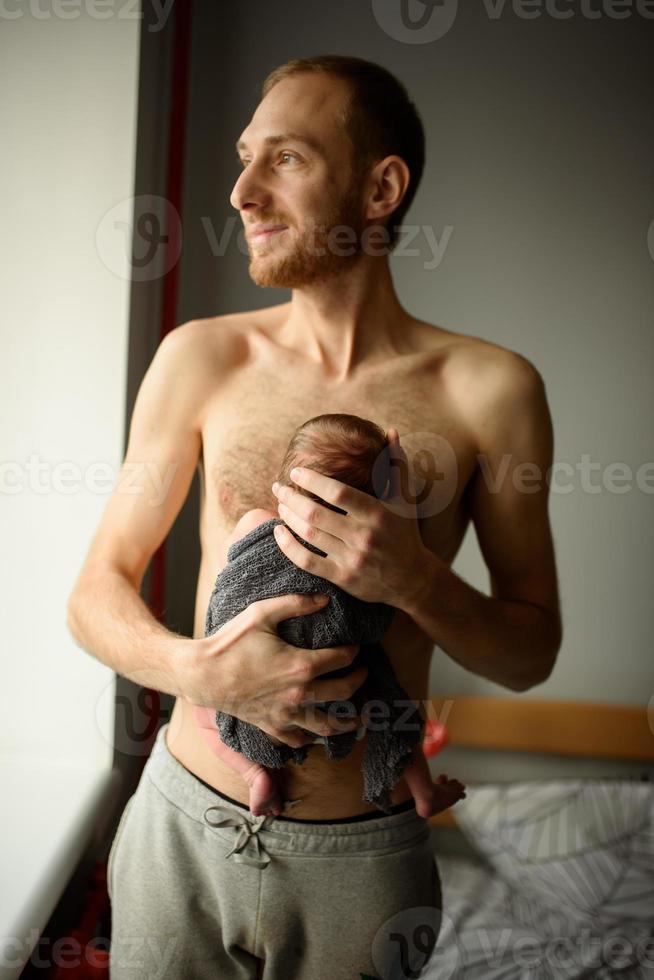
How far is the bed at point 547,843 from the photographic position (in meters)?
1.20

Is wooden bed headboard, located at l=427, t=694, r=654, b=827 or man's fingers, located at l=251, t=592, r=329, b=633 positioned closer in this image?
man's fingers, located at l=251, t=592, r=329, b=633

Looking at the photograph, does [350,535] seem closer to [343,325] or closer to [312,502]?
[312,502]

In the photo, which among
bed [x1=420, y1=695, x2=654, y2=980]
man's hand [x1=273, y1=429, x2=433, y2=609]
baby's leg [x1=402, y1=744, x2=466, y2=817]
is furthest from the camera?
bed [x1=420, y1=695, x2=654, y2=980]

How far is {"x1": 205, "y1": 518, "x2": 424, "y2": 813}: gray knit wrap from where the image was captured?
642 mm

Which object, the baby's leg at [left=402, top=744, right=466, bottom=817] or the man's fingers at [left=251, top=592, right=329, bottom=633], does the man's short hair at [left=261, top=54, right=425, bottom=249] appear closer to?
the man's fingers at [left=251, top=592, right=329, bottom=633]

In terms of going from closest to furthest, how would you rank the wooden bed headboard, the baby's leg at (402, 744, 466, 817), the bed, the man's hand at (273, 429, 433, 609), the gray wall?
the man's hand at (273, 429, 433, 609) → the baby's leg at (402, 744, 466, 817) → the gray wall → the bed → the wooden bed headboard

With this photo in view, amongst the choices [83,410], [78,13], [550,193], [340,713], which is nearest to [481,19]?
[550,193]

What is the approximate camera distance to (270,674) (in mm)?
624

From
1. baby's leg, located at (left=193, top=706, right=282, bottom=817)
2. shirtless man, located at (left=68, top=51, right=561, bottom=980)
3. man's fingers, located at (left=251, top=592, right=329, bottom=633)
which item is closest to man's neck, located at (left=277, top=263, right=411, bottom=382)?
shirtless man, located at (left=68, top=51, right=561, bottom=980)

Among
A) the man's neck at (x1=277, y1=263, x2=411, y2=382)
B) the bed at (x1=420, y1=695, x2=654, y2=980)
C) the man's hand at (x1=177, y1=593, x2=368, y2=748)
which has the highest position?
the man's neck at (x1=277, y1=263, x2=411, y2=382)

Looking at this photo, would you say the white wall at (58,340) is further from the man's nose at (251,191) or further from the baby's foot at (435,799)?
the baby's foot at (435,799)

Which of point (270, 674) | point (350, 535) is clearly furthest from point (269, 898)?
point (350, 535)

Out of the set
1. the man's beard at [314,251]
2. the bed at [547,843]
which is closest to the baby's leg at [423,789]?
the man's beard at [314,251]

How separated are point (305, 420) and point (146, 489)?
18 centimetres
